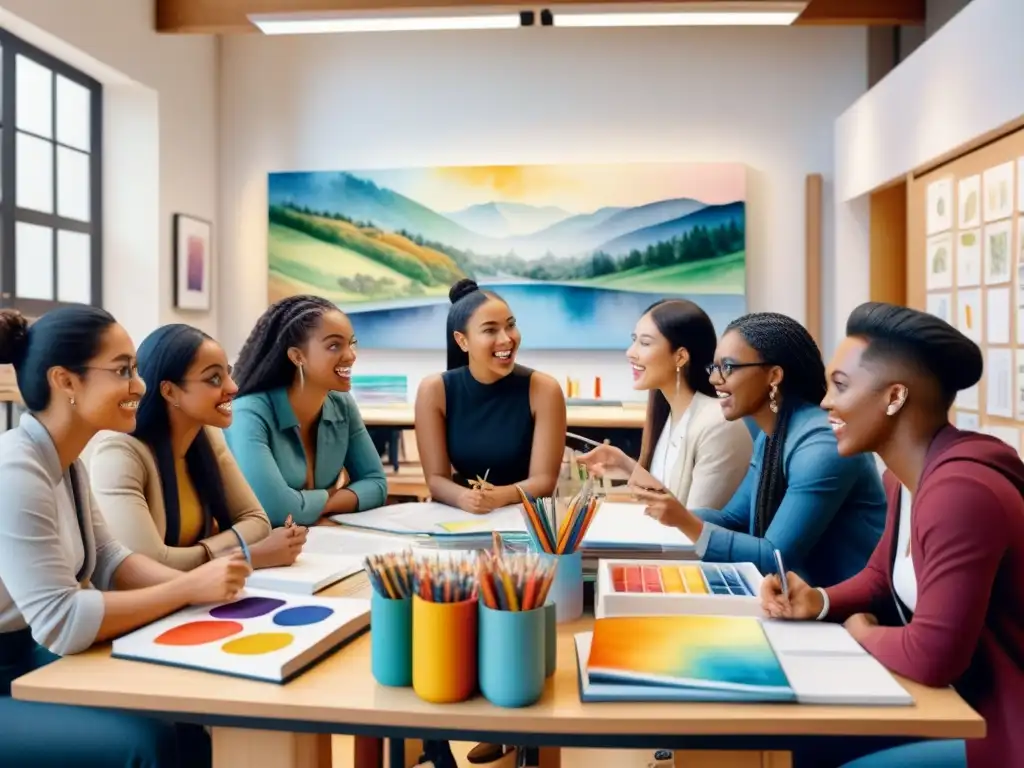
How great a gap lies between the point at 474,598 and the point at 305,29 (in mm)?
3929

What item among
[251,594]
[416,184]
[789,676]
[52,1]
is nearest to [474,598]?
[789,676]

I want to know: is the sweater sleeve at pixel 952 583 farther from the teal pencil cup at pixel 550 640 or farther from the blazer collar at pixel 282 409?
the blazer collar at pixel 282 409

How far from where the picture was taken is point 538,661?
103 centimetres

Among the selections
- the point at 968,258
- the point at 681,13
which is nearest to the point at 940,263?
the point at 968,258

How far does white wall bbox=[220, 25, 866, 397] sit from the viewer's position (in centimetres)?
507

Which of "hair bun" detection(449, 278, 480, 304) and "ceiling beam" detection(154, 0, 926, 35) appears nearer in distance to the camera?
"hair bun" detection(449, 278, 480, 304)

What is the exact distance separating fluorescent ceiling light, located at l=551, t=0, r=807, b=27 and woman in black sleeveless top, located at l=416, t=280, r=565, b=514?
211cm

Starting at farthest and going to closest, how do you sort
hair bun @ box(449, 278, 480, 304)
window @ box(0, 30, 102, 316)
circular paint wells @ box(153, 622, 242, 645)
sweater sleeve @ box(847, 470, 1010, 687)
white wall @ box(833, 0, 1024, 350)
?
1. window @ box(0, 30, 102, 316)
2. hair bun @ box(449, 278, 480, 304)
3. white wall @ box(833, 0, 1024, 350)
4. circular paint wells @ box(153, 622, 242, 645)
5. sweater sleeve @ box(847, 470, 1010, 687)

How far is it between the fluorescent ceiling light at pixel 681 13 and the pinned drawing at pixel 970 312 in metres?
1.48

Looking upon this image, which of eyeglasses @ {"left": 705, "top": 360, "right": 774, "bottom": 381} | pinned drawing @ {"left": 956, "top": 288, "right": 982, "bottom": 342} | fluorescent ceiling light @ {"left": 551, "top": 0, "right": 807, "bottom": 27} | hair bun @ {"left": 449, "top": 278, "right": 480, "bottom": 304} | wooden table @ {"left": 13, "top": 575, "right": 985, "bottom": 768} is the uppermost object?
fluorescent ceiling light @ {"left": 551, "top": 0, "right": 807, "bottom": 27}

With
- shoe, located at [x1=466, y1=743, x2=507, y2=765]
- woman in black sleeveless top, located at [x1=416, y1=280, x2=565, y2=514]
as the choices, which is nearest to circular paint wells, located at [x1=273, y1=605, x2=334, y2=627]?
woman in black sleeveless top, located at [x1=416, y1=280, x2=565, y2=514]

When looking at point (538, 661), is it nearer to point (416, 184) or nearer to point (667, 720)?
point (667, 720)

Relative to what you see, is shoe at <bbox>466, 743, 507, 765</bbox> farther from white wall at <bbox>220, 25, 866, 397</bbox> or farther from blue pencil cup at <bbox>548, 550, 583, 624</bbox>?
white wall at <bbox>220, 25, 866, 397</bbox>

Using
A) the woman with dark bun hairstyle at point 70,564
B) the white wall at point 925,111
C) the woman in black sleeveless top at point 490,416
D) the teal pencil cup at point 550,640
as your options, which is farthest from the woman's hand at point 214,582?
the white wall at point 925,111
